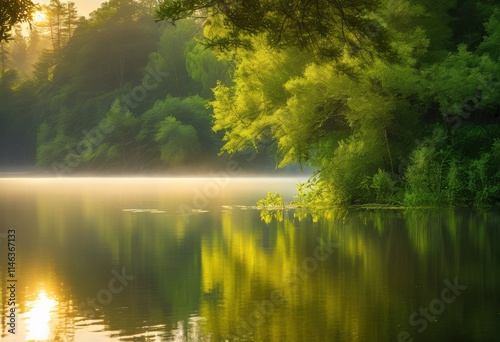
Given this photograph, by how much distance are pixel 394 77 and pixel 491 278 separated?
771 inches

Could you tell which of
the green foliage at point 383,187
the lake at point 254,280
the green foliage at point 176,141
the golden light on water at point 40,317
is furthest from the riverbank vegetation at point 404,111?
the green foliage at point 176,141

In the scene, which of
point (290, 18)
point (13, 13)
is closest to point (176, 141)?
point (290, 18)

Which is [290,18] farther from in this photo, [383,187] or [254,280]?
[383,187]

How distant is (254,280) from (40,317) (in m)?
4.48

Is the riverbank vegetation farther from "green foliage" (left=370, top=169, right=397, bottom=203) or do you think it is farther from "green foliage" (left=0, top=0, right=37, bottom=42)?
"green foliage" (left=0, top=0, right=37, bottom=42)

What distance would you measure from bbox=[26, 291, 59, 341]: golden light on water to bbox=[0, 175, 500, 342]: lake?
0.03 m

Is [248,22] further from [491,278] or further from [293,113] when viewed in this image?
[293,113]

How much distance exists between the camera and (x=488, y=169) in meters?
36.3

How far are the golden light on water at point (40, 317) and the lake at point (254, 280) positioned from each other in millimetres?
27

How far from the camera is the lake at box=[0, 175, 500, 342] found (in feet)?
39.4

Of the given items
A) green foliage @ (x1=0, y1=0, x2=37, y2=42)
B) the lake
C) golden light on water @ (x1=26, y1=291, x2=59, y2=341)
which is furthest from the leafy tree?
golden light on water @ (x1=26, y1=291, x2=59, y2=341)

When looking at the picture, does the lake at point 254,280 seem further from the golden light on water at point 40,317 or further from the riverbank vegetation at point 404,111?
the riverbank vegetation at point 404,111

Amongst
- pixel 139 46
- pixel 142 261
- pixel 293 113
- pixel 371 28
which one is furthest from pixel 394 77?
pixel 139 46

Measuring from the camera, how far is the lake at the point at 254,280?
12000mm
